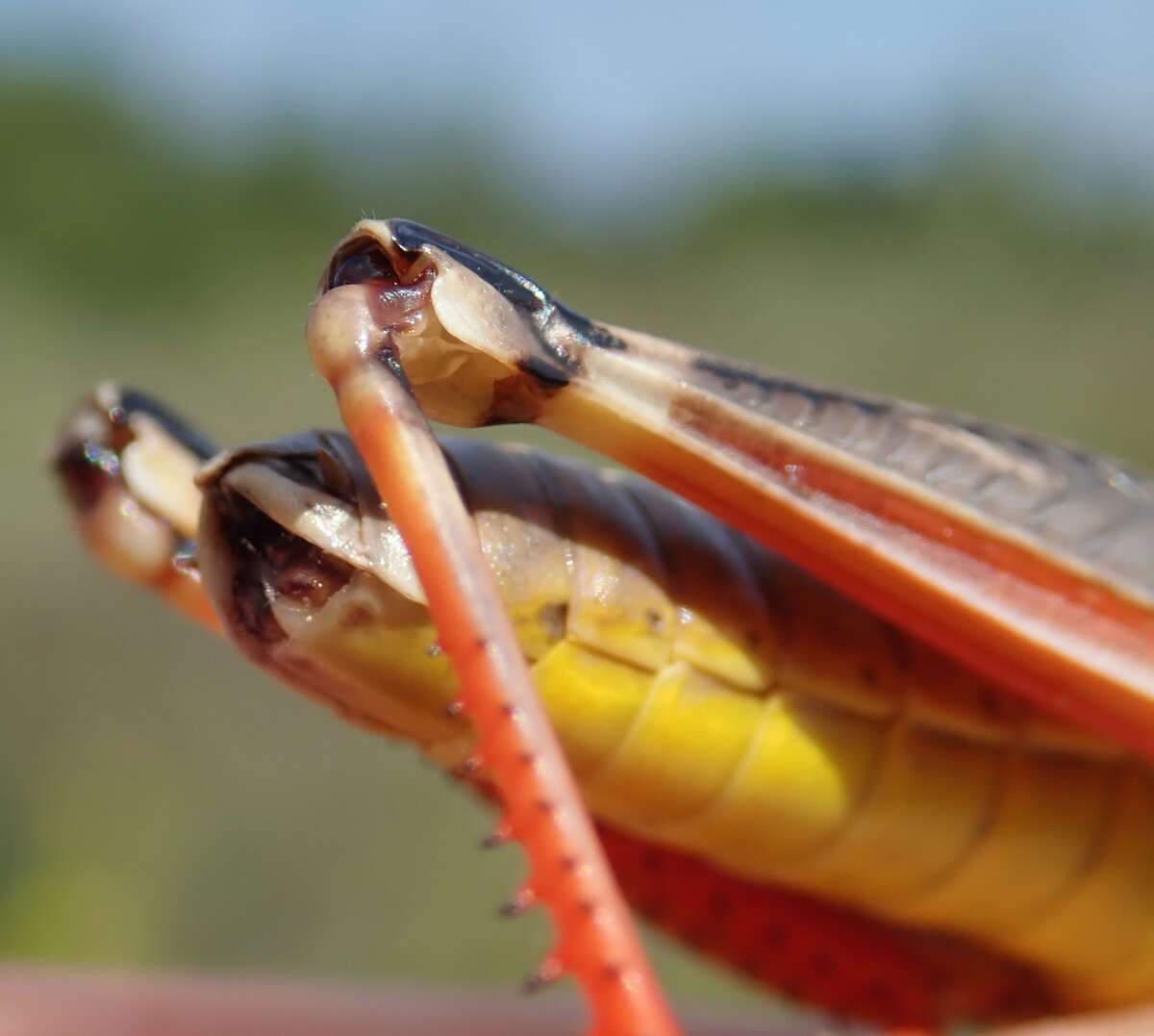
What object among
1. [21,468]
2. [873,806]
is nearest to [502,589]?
[873,806]

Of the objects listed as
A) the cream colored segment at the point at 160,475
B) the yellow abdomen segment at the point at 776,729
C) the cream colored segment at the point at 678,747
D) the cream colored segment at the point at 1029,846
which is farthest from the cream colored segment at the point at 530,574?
the cream colored segment at the point at 1029,846

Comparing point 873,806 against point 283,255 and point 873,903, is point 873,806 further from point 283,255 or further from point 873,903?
point 283,255

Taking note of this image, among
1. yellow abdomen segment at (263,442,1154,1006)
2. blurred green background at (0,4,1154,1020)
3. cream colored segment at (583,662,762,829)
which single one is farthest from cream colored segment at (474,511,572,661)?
blurred green background at (0,4,1154,1020)

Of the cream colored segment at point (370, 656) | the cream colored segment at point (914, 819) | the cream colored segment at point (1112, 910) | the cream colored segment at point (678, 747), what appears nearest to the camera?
the cream colored segment at point (370, 656)

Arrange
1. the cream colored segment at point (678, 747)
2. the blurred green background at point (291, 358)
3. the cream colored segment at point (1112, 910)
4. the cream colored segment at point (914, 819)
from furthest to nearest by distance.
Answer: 1. the blurred green background at point (291, 358)
2. the cream colored segment at point (1112, 910)
3. the cream colored segment at point (914, 819)
4. the cream colored segment at point (678, 747)

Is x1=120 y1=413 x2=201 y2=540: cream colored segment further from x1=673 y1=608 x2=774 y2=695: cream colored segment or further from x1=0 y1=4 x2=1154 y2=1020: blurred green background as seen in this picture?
x1=673 y1=608 x2=774 y2=695: cream colored segment

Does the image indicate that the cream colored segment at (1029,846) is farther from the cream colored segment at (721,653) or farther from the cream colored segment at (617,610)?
the cream colored segment at (617,610)

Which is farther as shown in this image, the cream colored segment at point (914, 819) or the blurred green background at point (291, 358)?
the blurred green background at point (291, 358)

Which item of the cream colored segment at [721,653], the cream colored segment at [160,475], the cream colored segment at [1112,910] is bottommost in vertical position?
the cream colored segment at [1112,910]
